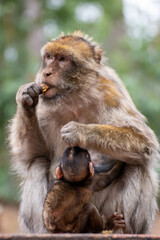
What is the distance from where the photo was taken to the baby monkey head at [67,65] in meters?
5.44

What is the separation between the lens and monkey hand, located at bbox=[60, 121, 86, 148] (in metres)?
5.02

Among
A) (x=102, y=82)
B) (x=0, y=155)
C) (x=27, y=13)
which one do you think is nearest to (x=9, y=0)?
(x=27, y=13)

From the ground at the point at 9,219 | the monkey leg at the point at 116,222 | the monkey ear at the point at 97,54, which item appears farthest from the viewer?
the ground at the point at 9,219

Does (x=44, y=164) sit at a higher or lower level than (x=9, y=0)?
lower

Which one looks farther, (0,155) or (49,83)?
(0,155)

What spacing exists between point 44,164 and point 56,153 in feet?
0.66

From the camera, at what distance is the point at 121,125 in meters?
5.50

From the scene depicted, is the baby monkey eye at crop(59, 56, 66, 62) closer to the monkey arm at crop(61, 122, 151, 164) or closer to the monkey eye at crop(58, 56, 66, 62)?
the monkey eye at crop(58, 56, 66, 62)

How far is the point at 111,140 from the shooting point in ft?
17.0

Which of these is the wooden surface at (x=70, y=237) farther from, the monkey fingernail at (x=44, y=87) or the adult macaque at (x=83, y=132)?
the monkey fingernail at (x=44, y=87)

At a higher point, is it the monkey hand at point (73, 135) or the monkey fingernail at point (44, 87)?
the monkey fingernail at point (44, 87)

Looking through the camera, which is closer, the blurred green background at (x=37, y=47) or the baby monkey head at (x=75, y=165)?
the baby monkey head at (x=75, y=165)

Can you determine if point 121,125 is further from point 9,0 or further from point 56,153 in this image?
point 9,0

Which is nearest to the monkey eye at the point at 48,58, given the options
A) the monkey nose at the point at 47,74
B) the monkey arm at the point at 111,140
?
the monkey nose at the point at 47,74
